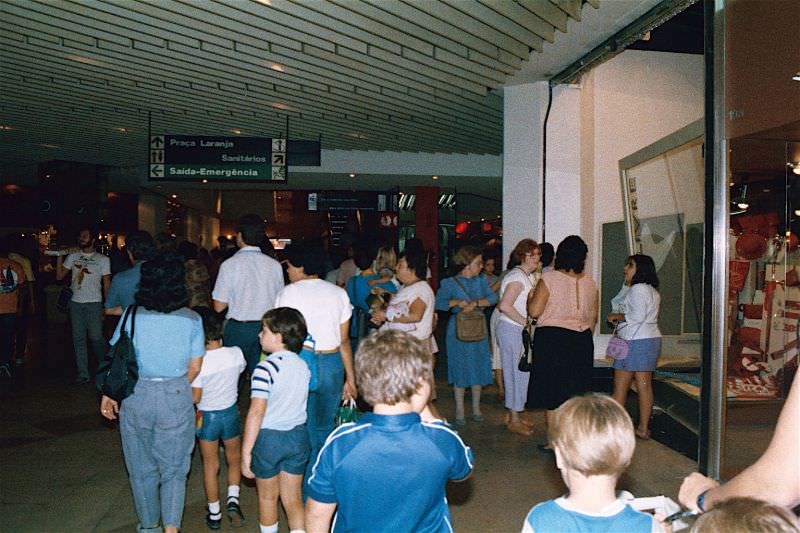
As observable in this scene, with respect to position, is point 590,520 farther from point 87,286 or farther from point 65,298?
point 65,298

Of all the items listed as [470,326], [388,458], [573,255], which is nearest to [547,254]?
[470,326]

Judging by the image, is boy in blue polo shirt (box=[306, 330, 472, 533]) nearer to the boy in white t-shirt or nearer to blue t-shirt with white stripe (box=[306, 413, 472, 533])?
blue t-shirt with white stripe (box=[306, 413, 472, 533])

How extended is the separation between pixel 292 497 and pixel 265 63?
4.73 metres

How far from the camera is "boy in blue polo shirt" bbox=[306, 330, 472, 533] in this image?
1983 millimetres

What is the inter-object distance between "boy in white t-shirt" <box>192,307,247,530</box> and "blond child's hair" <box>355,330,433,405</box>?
1.95 meters

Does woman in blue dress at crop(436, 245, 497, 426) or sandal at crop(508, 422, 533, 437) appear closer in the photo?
sandal at crop(508, 422, 533, 437)

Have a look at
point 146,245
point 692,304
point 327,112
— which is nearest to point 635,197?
point 692,304

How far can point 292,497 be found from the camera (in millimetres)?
3453

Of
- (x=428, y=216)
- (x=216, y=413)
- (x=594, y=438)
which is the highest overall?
(x=428, y=216)

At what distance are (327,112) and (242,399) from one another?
164 inches

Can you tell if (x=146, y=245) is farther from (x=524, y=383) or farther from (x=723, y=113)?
(x=723, y=113)

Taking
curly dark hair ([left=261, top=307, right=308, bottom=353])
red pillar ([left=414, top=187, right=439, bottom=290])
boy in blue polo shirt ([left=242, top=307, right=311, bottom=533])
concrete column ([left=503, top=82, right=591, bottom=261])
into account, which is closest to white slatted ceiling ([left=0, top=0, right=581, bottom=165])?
concrete column ([left=503, top=82, right=591, bottom=261])

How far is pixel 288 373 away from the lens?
331cm

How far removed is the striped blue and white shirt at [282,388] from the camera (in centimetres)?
324
